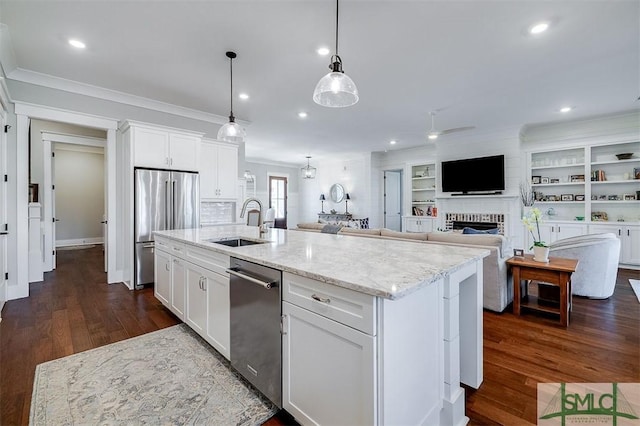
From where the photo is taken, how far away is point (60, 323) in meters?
2.79

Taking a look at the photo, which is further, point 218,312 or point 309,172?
point 309,172

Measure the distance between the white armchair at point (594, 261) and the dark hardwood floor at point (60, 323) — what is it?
184 inches

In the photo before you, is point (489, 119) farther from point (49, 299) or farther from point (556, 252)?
point (49, 299)

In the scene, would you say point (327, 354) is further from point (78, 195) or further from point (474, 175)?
point (78, 195)

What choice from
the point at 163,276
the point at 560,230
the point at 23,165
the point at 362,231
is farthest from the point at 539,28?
the point at 23,165

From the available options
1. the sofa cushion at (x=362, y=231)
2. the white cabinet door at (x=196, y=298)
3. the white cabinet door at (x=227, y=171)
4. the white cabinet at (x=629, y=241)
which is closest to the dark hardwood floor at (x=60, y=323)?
the white cabinet door at (x=196, y=298)

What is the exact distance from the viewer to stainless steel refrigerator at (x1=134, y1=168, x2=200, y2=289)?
12.9 ft

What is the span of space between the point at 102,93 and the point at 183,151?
50.2 inches

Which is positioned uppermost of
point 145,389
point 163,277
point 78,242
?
point 163,277

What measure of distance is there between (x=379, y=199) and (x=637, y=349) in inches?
263

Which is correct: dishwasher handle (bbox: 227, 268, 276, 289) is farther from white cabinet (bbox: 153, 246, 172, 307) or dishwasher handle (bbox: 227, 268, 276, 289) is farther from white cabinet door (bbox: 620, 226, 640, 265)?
white cabinet door (bbox: 620, 226, 640, 265)

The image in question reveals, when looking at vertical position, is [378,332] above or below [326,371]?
above

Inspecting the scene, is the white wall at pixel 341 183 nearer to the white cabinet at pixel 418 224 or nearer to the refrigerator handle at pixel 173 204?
the white cabinet at pixel 418 224

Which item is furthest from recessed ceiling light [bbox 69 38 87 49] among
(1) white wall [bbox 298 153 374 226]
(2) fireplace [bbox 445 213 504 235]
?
(2) fireplace [bbox 445 213 504 235]
